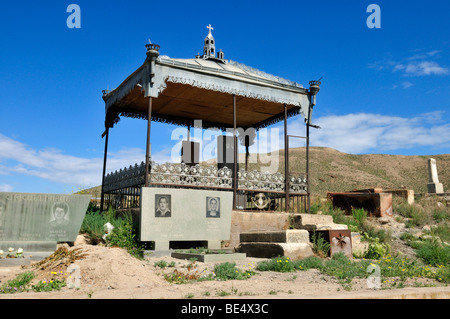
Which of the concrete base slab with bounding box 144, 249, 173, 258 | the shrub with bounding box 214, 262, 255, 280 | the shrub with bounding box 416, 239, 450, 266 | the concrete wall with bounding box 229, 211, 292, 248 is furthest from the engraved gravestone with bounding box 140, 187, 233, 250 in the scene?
the shrub with bounding box 416, 239, 450, 266

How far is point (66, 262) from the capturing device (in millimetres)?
8320

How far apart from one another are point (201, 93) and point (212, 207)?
5663 mm

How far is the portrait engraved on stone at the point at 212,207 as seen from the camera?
42.8 ft

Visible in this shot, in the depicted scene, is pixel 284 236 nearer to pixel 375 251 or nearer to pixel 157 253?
pixel 375 251

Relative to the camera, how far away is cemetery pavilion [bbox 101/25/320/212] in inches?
548

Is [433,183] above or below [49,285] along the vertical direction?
above

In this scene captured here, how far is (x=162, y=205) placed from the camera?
12.1 m

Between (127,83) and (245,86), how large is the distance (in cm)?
471

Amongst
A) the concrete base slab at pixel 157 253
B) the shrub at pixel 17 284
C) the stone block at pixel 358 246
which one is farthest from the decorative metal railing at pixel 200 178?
the shrub at pixel 17 284

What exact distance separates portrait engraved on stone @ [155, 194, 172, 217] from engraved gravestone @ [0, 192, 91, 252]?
2.16 meters

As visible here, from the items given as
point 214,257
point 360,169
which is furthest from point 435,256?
point 360,169

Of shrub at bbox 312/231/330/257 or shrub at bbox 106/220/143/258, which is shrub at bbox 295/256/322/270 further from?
shrub at bbox 106/220/143/258

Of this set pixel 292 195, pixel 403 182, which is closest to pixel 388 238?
pixel 292 195

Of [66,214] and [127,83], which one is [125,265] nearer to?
[66,214]
